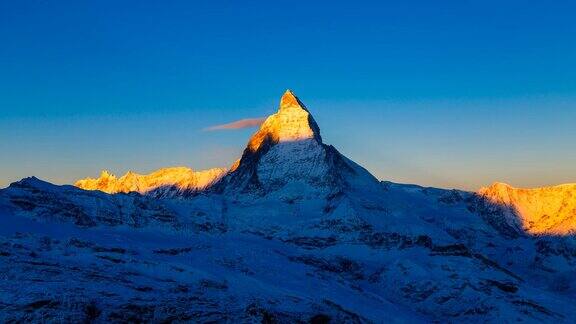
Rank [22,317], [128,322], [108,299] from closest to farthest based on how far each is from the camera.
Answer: [22,317], [128,322], [108,299]

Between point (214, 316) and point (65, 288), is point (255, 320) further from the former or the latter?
point (65, 288)

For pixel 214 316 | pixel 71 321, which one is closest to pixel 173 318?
pixel 214 316

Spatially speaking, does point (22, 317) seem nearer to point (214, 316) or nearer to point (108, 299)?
point (108, 299)

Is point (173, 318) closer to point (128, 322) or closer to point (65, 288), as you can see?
point (128, 322)

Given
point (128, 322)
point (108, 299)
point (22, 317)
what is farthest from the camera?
point (108, 299)

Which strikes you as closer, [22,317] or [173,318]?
[22,317]

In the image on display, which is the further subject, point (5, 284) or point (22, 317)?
point (5, 284)

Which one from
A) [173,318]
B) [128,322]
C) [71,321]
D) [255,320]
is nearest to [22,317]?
[71,321]
